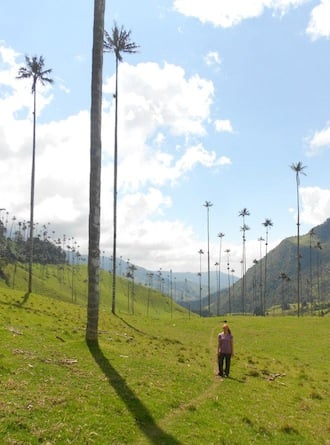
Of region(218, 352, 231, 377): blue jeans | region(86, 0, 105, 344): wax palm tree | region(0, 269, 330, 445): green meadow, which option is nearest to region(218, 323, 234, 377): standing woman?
region(218, 352, 231, 377): blue jeans

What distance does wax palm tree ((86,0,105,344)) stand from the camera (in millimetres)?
23953

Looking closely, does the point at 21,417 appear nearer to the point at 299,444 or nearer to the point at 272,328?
the point at 299,444

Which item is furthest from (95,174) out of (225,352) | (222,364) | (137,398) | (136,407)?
(222,364)

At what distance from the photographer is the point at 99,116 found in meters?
24.5

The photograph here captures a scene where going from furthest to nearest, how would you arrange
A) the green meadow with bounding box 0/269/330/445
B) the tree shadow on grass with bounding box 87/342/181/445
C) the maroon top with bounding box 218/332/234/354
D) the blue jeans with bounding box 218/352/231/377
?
the maroon top with bounding box 218/332/234/354 < the blue jeans with bounding box 218/352/231/377 < the tree shadow on grass with bounding box 87/342/181/445 < the green meadow with bounding box 0/269/330/445

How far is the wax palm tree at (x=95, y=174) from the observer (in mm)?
23953

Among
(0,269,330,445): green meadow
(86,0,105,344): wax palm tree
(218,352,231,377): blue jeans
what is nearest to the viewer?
(0,269,330,445): green meadow

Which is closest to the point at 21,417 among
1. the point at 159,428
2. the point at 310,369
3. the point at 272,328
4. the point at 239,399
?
the point at 159,428

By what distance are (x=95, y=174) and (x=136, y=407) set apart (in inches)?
531

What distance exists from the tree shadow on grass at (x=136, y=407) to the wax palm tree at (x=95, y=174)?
11.2 ft

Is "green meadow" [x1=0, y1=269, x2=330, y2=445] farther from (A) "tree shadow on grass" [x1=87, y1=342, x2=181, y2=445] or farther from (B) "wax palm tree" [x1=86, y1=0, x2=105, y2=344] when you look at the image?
(B) "wax palm tree" [x1=86, y1=0, x2=105, y2=344]

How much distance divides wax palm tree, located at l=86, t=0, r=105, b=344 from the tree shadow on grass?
3.42 metres

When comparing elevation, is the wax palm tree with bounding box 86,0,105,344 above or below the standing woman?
above

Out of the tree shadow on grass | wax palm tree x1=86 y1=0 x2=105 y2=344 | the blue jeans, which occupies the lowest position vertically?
the blue jeans
